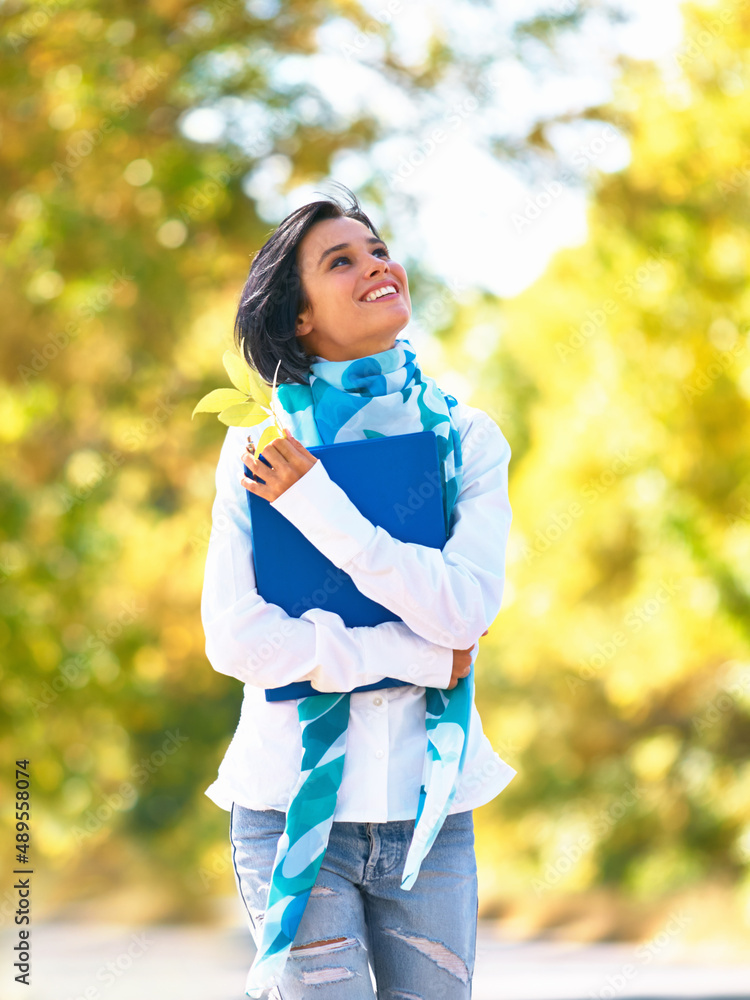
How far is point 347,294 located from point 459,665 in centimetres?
51

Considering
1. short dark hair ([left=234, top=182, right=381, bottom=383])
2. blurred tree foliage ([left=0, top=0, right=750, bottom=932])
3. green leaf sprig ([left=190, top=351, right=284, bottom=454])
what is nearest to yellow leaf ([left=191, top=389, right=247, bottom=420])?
green leaf sprig ([left=190, top=351, right=284, bottom=454])

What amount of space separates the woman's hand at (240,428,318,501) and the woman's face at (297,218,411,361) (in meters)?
0.23

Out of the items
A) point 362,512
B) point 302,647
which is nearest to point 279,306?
point 362,512

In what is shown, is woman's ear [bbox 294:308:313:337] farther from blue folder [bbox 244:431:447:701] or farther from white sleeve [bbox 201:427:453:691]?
white sleeve [bbox 201:427:453:691]

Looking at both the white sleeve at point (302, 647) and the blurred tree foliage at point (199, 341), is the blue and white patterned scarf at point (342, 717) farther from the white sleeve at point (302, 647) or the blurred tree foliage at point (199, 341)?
the blurred tree foliage at point (199, 341)

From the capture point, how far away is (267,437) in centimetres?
133

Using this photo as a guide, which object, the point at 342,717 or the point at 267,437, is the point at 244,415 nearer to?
the point at 267,437

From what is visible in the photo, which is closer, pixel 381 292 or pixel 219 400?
pixel 219 400

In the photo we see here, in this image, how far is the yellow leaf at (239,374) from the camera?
54.7 inches

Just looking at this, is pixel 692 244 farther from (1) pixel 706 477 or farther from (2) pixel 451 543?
(2) pixel 451 543

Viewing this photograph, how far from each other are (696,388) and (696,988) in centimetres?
290

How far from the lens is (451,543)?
1.34 metres

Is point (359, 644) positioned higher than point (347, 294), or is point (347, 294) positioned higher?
point (347, 294)

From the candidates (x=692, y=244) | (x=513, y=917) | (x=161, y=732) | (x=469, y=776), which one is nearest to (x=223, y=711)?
(x=161, y=732)
